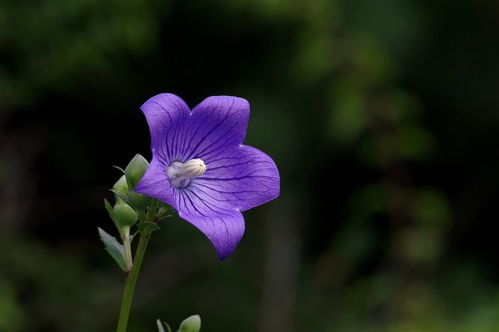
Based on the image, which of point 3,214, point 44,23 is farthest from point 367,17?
point 3,214

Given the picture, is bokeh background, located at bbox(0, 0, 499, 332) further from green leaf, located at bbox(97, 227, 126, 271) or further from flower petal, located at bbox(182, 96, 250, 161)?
green leaf, located at bbox(97, 227, 126, 271)

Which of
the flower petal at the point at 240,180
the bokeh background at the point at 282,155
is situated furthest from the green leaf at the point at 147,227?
the bokeh background at the point at 282,155

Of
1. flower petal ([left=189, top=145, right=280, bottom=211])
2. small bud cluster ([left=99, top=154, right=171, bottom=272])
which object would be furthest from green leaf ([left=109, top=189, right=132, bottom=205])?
flower petal ([left=189, top=145, right=280, bottom=211])

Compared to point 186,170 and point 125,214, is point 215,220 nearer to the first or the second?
point 125,214

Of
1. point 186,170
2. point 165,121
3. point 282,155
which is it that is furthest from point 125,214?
point 282,155

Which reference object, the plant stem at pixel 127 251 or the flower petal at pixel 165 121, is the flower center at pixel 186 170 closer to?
the flower petal at pixel 165 121

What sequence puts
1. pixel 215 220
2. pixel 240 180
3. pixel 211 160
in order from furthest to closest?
pixel 211 160, pixel 240 180, pixel 215 220

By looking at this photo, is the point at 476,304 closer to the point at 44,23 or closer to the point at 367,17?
the point at 367,17
